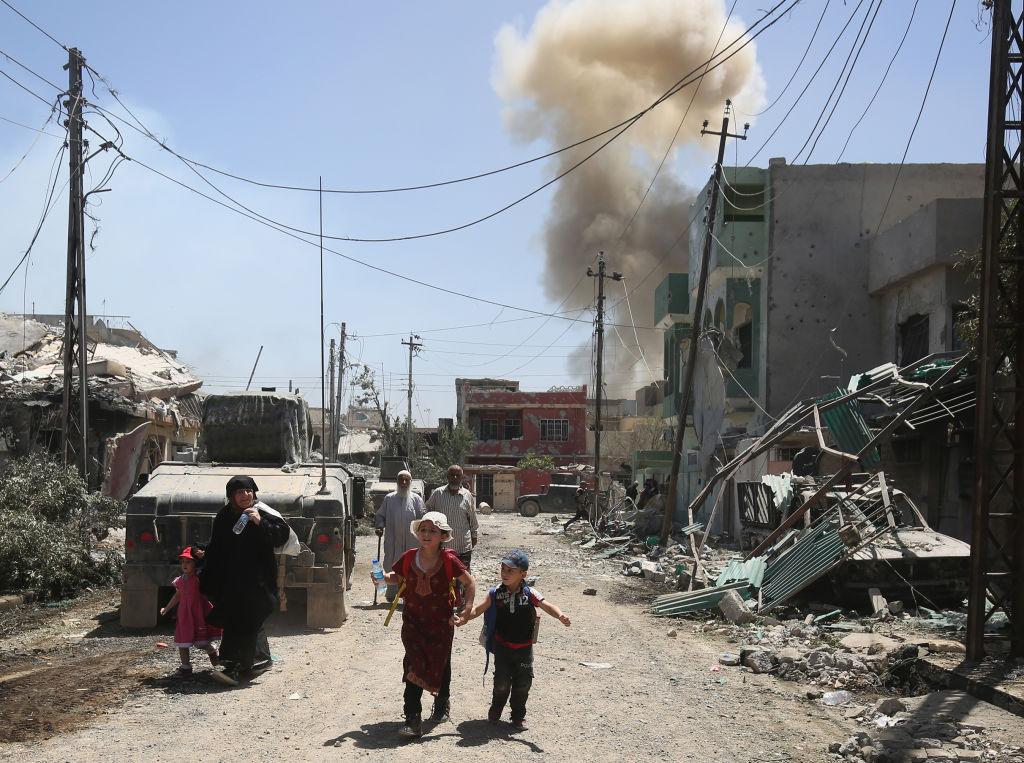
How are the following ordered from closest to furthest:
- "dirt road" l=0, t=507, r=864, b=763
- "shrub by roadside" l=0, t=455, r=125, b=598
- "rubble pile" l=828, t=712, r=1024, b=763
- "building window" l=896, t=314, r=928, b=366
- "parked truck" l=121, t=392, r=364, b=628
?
"dirt road" l=0, t=507, r=864, b=763, "rubble pile" l=828, t=712, r=1024, b=763, "parked truck" l=121, t=392, r=364, b=628, "shrub by roadside" l=0, t=455, r=125, b=598, "building window" l=896, t=314, r=928, b=366

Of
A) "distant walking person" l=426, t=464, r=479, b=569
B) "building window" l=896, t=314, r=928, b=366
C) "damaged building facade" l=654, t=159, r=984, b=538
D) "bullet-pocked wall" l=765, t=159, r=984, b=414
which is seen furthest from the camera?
"bullet-pocked wall" l=765, t=159, r=984, b=414

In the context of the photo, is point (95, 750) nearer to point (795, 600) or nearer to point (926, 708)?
point (926, 708)

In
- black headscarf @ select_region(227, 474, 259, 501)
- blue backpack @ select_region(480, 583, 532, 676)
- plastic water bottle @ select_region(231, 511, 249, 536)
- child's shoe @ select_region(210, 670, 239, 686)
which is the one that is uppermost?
black headscarf @ select_region(227, 474, 259, 501)

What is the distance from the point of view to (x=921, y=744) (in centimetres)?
598

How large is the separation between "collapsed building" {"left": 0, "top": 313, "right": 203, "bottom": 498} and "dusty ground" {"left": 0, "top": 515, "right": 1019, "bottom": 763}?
21.3ft

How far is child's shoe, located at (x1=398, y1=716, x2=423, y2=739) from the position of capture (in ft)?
19.1

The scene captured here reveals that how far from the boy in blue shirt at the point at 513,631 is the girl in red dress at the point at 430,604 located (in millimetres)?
147

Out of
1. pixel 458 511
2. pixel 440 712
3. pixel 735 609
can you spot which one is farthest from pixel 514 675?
pixel 735 609

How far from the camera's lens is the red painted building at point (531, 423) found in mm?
63594

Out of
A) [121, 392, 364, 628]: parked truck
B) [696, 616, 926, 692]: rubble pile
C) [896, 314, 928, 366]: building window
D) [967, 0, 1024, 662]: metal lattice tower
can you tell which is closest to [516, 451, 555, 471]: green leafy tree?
[896, 314, 928, 366]: building window

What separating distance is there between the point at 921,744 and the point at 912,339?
1844 centimetres

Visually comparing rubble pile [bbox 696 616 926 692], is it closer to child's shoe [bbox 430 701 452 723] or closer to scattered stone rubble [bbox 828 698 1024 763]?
scattered stone rubble [bbox 828 698 1024 763]

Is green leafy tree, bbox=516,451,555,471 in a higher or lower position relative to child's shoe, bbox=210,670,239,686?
higher

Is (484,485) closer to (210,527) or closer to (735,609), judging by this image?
(735,609)
